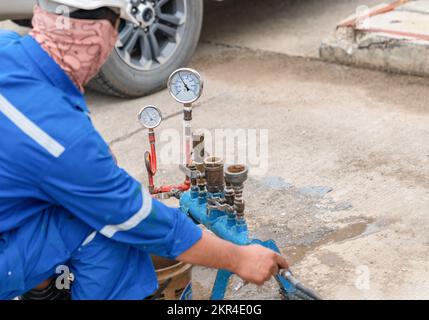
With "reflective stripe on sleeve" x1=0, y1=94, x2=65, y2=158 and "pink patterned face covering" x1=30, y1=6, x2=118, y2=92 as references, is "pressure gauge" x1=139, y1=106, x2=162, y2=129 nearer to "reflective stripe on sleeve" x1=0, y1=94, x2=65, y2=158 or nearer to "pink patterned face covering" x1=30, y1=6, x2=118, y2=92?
"pink patterned face covering" x1=30, y1=6, x2=118, y2=92

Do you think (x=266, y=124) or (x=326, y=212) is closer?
(x=326, y=212)

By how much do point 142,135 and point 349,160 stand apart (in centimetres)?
138

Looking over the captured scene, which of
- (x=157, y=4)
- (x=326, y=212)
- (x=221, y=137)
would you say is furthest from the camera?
(x=157, y=4)

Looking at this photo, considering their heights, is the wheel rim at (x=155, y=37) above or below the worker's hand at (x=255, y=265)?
below

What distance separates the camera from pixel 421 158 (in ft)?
13.5

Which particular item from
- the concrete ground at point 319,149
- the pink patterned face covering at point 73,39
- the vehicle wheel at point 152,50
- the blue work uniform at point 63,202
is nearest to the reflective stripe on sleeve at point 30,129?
the blue work uniform at point 63,202

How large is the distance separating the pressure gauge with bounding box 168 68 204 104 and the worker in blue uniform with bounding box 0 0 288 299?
899 mm

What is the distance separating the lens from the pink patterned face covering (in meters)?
2.11

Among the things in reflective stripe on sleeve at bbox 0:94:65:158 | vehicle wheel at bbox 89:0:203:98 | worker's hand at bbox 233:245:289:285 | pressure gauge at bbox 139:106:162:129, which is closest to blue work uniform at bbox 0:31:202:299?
reflective stripe on sleeve at bbox 0:94:65:158

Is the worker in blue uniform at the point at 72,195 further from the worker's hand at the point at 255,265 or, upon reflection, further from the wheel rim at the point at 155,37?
the wheel rim at the point at 155,37

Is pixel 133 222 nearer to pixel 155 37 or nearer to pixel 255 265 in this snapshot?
pixel 255 265

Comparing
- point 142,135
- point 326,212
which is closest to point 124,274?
point 326,212

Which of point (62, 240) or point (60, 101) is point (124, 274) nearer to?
point (62, 240)

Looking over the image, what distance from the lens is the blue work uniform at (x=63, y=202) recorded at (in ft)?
6.58
